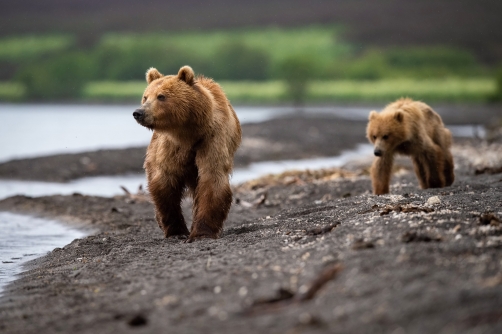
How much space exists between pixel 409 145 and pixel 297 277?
5.33 meters

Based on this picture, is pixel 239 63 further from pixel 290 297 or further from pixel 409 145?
pixel 290 297

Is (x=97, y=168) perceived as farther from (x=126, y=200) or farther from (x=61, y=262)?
(x=61, y=262)

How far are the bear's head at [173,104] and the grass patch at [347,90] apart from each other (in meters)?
32.0

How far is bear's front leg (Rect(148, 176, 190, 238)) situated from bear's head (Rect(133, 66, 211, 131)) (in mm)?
652

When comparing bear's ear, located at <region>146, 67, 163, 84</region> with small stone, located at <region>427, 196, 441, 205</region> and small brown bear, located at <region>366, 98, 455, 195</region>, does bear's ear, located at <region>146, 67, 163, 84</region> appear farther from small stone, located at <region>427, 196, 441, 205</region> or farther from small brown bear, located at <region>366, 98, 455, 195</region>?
small brown bear, located at <region>366, 98, 455, 195</region>

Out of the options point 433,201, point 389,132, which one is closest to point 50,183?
point 389,132

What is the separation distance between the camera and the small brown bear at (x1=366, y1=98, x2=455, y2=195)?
8852 mm

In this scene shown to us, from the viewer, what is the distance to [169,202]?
22.0 ft

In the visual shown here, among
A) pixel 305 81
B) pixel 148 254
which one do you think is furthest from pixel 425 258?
pixel 305 81

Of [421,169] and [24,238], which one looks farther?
[421,169]

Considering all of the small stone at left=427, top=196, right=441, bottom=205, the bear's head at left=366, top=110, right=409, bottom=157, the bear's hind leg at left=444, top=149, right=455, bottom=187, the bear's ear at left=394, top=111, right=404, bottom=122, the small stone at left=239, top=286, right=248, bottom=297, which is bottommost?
the bear's hind leg at left=444, top=149, right=455, bottom=187

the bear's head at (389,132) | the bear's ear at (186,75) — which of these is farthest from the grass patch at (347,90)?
the bear's ear at (186,75)

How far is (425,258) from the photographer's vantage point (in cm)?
408

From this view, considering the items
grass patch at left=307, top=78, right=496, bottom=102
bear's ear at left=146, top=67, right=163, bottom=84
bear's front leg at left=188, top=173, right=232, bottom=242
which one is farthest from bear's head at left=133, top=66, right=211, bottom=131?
grass patch at left=307, top=78, right=496, bottom=102
